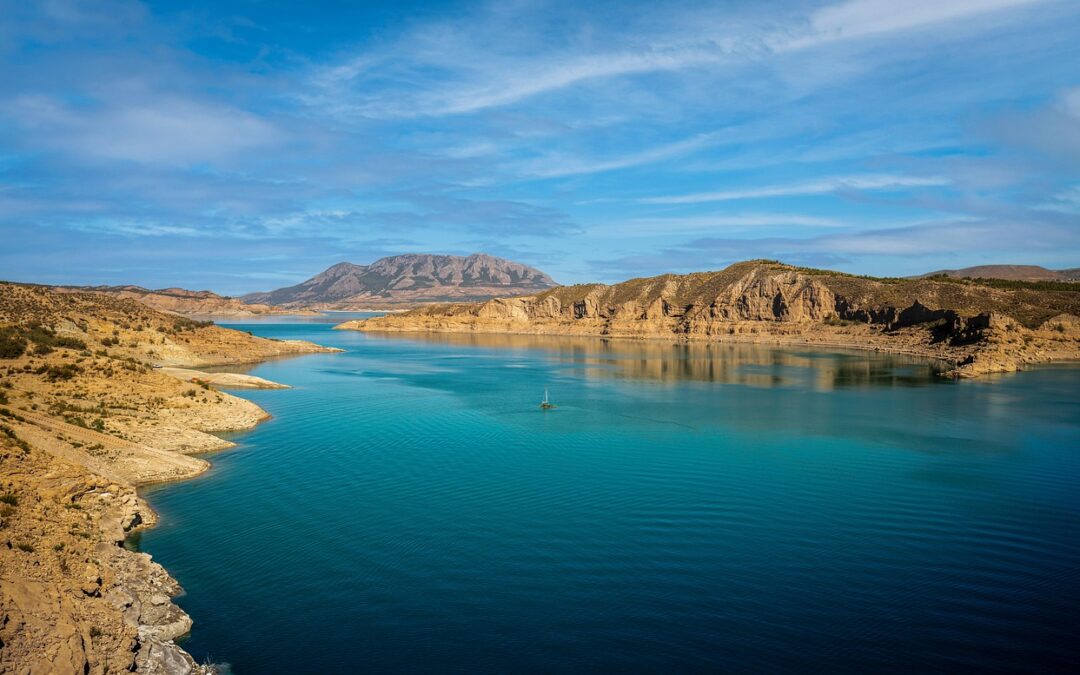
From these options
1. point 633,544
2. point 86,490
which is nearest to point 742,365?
point 633,544

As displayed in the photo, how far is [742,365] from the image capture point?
73.2 meters

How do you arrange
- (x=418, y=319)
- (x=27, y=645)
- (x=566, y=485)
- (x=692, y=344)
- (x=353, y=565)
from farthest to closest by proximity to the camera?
(x=418, y=319)
(x=692, y=344)
(x=566, y=485)
(x=353, y=565)
(x=27, y=645)

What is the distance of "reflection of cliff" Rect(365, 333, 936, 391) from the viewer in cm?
5828

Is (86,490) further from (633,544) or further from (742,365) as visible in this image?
(742,365)

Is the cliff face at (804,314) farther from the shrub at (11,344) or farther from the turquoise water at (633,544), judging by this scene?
the shrub at (11,344)

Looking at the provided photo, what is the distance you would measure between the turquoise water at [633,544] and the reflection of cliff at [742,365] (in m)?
20.8

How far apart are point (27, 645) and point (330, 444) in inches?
807

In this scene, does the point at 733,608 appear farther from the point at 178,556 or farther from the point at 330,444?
the point at 330,444

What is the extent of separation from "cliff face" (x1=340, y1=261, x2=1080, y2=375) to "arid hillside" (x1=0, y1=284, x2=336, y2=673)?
65838 mm

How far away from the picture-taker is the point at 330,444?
29.9m

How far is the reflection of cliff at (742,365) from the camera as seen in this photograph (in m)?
58.3

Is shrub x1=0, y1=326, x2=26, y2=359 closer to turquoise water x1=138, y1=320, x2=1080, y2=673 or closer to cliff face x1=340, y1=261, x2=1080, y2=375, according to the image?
turquoise water x1=138, y1=320, x2=1080, y2=673

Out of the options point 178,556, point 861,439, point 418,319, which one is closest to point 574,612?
point 178,556

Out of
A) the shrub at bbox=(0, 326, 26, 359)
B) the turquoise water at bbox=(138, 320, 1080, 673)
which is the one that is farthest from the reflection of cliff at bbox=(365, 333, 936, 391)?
the shrub at bbox=(0, 326, 26, 359)
